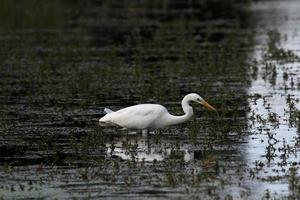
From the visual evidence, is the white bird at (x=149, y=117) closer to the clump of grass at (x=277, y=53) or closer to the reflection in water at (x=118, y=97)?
the reflection in water at (x=118, y=97)

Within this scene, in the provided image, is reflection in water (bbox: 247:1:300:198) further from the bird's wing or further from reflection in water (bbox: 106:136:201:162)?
the bird's wing

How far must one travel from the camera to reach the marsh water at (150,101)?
476 inches

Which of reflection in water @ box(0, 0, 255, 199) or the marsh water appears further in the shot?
reflection in water @ box(0, 0, 255, 199)

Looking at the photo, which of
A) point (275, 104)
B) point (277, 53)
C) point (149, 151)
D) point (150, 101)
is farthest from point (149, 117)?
point (277, 53)

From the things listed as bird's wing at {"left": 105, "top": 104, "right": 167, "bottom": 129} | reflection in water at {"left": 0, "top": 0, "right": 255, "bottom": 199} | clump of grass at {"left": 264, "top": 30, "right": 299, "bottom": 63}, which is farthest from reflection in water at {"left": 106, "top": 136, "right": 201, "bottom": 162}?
clump of grass at {"left": 264, "top": 30, "right": 299, "bottom": 63}

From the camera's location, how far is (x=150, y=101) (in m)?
19.1

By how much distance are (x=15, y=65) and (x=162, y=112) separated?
1017 centimetres

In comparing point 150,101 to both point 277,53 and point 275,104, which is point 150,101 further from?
point 277,53

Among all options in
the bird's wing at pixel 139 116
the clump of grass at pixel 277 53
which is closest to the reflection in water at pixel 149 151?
the bird's wing at pixel 139 116

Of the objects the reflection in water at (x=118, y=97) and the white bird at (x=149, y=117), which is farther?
the white bird at (x=149, y=117)

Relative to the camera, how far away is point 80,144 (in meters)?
14.7

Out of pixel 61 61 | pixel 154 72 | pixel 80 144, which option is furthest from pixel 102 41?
pixel 80 144

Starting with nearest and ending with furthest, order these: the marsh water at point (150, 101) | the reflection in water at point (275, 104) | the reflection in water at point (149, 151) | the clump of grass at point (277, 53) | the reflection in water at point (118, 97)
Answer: the marsh water at point (150, 101) → the reflection in water at point (118, 97) → the reflection in water at point (275, 104) → the reflection in water at point (149, 151) → the clump of grass at point (277, 53)

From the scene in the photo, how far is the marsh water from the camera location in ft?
39.7
